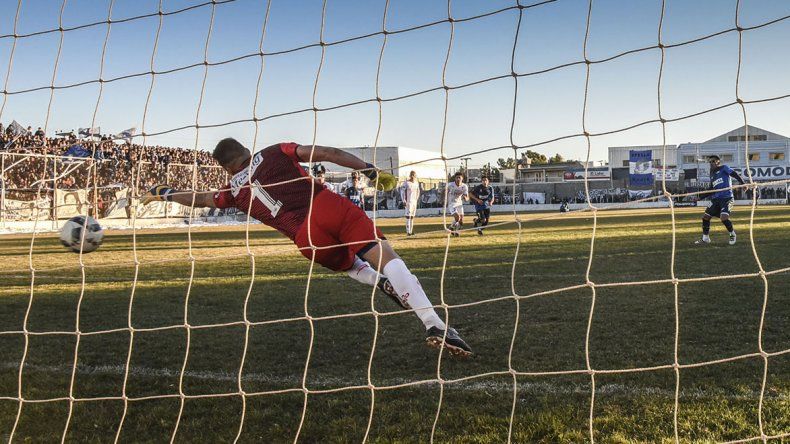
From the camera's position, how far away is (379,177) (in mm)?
4191

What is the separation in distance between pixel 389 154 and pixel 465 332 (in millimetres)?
46568

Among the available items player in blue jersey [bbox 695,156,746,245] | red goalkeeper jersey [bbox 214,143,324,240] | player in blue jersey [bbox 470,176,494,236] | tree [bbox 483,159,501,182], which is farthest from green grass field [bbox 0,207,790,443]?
tree [bbox 483,159,501,182]

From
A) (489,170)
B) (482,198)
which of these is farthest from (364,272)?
(489,170)

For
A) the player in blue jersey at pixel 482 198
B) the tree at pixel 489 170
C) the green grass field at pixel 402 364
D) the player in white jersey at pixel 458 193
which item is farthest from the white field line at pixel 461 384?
the tree at pixel 489 170

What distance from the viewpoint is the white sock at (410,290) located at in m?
3.88

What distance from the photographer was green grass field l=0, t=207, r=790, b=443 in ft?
10.00

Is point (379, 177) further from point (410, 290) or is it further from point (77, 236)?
point (77, 236)

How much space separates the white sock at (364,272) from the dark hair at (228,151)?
1.08 meters

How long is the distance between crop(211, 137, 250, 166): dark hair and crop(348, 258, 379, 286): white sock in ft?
3.54

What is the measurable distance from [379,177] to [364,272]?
2.52 ft

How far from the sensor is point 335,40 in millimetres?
4027

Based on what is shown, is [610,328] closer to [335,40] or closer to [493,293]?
[493,293]

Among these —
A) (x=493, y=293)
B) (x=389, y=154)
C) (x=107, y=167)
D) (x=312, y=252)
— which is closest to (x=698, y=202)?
(x=389, y=154)

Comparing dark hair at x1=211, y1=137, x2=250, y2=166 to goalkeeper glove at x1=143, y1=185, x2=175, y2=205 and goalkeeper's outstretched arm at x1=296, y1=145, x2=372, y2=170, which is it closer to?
goalkeeper's outstretched arm at x1=296, y1=145, x2=372, y2=170
